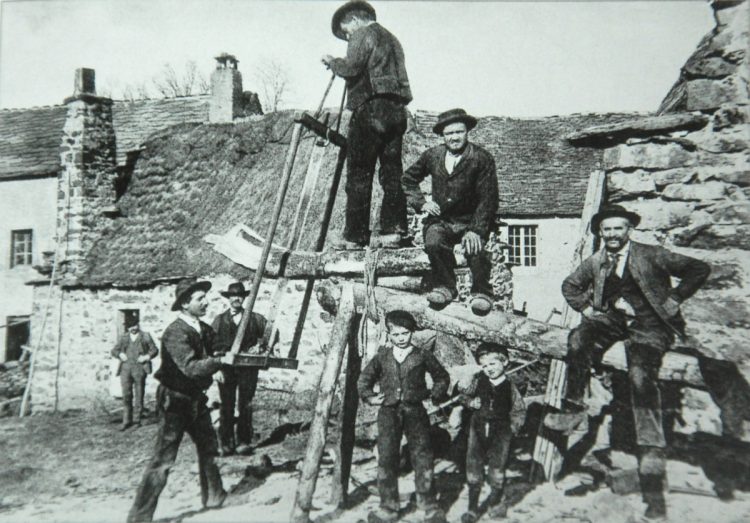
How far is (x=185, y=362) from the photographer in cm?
484

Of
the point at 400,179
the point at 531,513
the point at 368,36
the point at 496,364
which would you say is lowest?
the point at 531,513

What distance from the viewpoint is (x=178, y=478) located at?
21.4ft

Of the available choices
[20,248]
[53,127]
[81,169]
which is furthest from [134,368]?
[53,127]

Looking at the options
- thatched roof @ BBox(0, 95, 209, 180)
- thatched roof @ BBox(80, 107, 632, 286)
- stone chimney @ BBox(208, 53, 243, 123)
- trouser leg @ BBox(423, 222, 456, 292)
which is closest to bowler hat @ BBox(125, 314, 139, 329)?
thatched roof @ BBox(80, 107, 632, 286)

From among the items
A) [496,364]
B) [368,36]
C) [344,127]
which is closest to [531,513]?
[496,364]

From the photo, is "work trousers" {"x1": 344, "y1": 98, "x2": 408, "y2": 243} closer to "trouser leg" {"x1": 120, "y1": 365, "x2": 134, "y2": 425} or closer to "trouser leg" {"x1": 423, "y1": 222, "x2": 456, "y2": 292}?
"trouser leg" {"x1": 423, "y1": 222, "x2": 456, "y2": 292}

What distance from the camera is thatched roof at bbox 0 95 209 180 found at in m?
17.4

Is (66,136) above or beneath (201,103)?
beneath

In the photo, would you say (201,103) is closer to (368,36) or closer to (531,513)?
(368,36)

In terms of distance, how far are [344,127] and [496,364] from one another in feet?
29.4

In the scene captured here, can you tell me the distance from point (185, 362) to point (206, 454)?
1015 mm

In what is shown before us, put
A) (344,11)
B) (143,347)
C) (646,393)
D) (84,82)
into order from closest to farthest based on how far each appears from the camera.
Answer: (646,393) < (344,11) < (143,347) < (84,82)

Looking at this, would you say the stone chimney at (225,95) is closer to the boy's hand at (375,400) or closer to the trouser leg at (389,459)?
the boy's hand at (375,400)

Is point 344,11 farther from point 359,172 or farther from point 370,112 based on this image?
point 359,172
